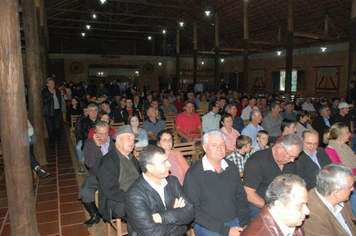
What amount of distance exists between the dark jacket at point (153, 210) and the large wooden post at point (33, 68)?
4.12 metres

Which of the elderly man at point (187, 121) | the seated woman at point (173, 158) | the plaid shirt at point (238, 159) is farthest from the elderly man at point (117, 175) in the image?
the elderly man at point (187, 121)

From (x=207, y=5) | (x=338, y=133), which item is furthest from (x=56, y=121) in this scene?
(x=207, y=5)

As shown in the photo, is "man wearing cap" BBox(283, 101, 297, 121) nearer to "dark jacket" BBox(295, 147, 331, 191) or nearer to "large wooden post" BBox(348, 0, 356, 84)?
"large wooden post" BBox(348, 0, 356, 84)

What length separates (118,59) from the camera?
20.8m

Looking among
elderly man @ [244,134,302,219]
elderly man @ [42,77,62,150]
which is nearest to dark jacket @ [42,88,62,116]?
elderly man @ [42,77,62,150]

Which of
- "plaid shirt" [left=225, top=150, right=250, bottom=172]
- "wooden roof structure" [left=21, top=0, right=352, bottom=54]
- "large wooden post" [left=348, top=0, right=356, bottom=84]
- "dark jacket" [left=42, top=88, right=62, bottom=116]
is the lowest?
"plaid shirt" [left=225, top=150, right=250, bottom=172]

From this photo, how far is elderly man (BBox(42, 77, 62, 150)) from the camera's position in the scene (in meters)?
6.42

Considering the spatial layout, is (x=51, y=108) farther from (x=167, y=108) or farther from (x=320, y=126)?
(x=320, y=126)

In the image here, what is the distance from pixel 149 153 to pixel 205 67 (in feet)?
69.3

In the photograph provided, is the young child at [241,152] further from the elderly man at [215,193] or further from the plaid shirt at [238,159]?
the elderly man at [215,193]

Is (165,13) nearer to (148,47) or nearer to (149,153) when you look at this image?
(148,47)

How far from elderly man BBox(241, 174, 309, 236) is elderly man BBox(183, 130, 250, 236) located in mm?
722

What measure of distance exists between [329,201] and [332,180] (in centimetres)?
16

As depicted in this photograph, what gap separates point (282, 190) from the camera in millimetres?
1727
